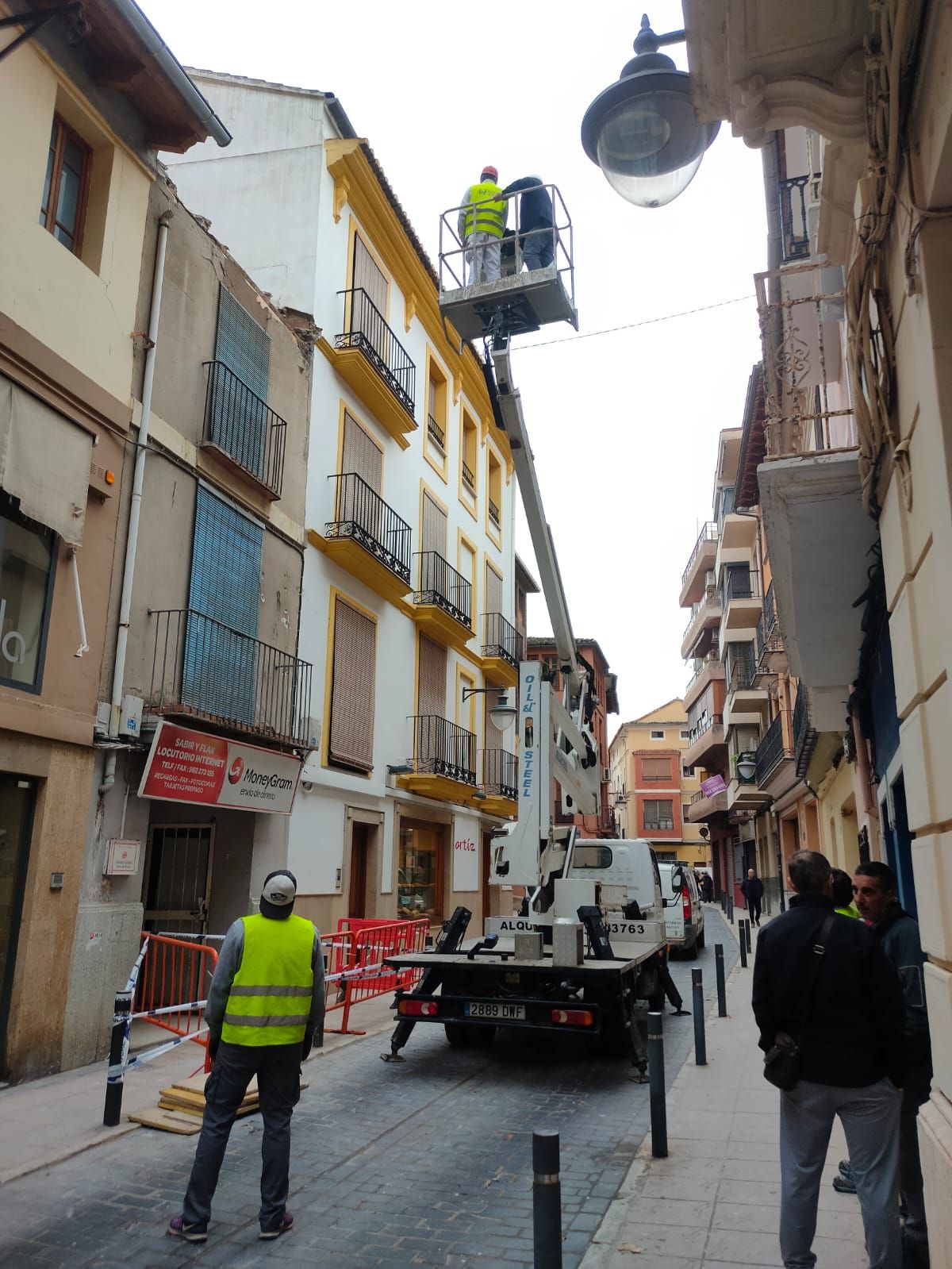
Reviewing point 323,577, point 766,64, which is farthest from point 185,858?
point 766,64

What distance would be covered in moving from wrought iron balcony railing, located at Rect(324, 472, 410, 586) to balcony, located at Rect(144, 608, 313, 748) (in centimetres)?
265

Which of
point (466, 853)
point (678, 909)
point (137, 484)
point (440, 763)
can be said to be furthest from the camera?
point (466, 853)

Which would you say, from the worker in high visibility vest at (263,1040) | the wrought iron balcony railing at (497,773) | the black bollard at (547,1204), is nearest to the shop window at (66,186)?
the worker in high visibility vest at (263,1040)

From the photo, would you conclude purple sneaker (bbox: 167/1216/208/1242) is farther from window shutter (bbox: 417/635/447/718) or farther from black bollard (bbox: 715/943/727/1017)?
window shutter (bbox: 417/635/447/718)

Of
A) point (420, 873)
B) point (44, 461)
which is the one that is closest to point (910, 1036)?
point (44, 461)

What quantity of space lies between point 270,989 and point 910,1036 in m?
3.12

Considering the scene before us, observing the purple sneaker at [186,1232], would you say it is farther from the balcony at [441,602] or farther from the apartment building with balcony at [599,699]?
the apartment building with balcony at [599,699]

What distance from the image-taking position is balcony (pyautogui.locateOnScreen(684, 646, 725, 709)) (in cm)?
4347

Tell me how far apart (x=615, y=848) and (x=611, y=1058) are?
431cm

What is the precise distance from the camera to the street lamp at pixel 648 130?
13.9ft

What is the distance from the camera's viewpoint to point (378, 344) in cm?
1761

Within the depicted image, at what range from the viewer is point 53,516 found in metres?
8.97

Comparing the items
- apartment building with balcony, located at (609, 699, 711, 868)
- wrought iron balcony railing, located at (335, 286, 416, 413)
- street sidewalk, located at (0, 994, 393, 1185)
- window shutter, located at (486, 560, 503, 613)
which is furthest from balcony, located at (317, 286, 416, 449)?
apartment building with balcony, located at (609, 699, 711, 868)

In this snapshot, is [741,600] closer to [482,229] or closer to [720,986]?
[720,986]
